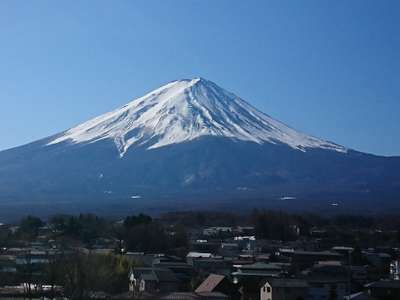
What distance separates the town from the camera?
72.4 feet

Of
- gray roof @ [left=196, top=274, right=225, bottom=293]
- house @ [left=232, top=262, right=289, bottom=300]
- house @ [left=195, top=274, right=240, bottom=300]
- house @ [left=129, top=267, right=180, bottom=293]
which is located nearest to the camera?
house @ [left=195, top=274, right=240, bottom=300]

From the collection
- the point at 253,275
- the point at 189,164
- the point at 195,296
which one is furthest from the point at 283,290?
the point at 189,164

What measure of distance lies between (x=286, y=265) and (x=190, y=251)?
18.3 feet

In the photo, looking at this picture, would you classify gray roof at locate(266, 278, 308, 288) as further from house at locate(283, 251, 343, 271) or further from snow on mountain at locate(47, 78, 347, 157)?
snow on mountain at locate(47, 78, 347, 157)

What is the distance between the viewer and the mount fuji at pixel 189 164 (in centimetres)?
→ 7738

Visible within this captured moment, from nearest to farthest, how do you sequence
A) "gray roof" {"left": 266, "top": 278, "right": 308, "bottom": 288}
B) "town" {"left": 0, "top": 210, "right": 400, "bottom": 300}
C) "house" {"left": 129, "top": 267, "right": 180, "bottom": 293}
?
1. "gray roof" {"left": 266, "top": 278, "right": 308, "bottom": 288}
2. "town" {"left": 0, "top": 210, "right": 400, "bottom": 300}
3. "house" {"left": 129, "top": 267, "right": 180, "bottom": 293}

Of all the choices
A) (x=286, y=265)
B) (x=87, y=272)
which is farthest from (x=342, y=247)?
(x=87, y=272)

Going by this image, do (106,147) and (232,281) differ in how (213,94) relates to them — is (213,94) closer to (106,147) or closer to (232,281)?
(106,147)

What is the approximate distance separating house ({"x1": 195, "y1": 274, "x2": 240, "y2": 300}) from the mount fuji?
152 ft

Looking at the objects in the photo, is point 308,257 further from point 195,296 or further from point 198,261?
point 195,296

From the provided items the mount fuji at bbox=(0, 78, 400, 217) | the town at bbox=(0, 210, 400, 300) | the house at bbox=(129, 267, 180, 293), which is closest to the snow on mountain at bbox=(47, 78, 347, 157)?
the mount fuji at bbox=(0, 78, 400, 217)

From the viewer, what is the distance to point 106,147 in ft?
290

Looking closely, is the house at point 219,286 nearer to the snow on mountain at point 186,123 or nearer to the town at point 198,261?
the town at point 198,261

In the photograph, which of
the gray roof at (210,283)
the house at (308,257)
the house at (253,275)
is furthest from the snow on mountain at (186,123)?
the gray roof at (210,283)
